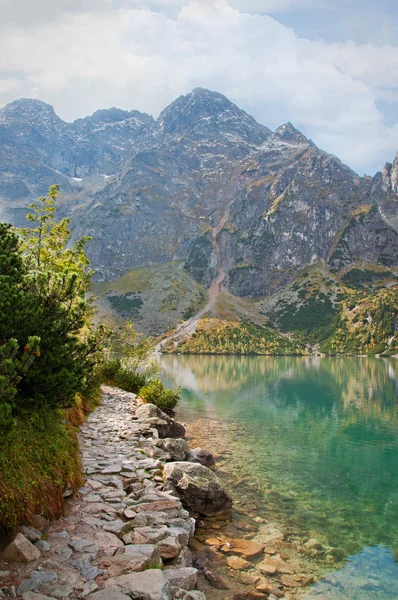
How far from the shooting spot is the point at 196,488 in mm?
14719

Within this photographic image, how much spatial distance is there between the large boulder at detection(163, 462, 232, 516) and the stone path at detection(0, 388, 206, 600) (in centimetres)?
60

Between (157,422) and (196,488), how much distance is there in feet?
33.3

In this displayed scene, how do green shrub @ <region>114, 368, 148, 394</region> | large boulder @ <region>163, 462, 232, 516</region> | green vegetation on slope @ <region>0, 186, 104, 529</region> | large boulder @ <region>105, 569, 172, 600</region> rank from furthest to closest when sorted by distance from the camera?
green shrub @ <region>114, 368, 148, 394</region> → large boulder @ <region>163, 462, 232, 516</region> → green vegetation on slope @ <region>0, 186, 104, 529</region> → large boulder @ <region>105, 569, 172, 600</region>

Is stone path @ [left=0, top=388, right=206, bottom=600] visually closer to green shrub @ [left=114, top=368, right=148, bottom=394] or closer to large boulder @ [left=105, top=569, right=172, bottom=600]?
large boulder @ [left=105, top=569, right=172, bottom=600]

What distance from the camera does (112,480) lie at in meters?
12.7

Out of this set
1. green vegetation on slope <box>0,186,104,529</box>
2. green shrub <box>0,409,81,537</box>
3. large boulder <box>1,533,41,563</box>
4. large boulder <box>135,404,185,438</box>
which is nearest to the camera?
large boulder <box>1,533,41,563</box>

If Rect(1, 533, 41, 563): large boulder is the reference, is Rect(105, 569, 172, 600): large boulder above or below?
below

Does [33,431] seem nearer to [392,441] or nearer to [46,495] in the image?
[46,495]

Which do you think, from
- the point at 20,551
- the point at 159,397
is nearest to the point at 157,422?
the point at 159,397

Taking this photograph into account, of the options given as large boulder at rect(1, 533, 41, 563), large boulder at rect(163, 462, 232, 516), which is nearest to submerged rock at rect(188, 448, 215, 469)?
large boulder at rect(163, 462, 232, 516)

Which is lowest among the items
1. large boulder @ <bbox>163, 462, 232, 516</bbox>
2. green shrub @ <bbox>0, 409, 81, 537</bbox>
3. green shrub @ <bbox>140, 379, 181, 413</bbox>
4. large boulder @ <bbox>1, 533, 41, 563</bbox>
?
green shrub @ <bbox>140, 379, 181, 413</bbox>

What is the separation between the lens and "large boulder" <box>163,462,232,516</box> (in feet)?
47.1

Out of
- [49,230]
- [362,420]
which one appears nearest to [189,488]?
[49,230]

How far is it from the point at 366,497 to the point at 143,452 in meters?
12.1
